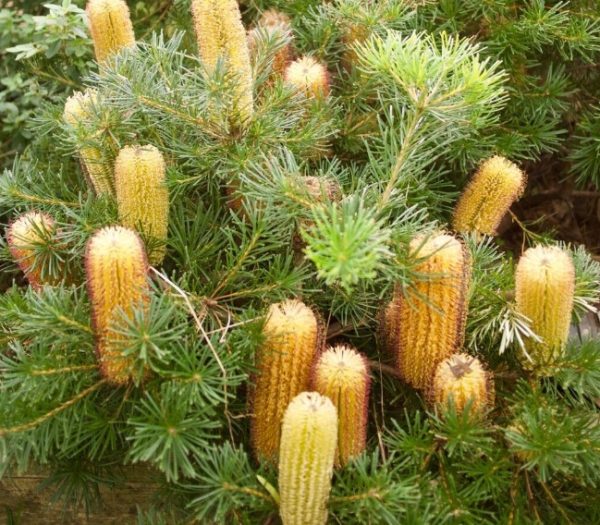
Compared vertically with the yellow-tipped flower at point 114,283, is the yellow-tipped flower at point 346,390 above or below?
below

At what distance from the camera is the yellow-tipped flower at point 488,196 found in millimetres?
1114

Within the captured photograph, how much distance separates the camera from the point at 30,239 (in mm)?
1003

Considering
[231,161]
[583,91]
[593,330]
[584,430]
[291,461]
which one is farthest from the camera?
[583,91]

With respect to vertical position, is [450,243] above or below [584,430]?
above

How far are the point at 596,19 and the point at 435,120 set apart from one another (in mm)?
541

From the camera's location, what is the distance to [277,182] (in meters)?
0.91

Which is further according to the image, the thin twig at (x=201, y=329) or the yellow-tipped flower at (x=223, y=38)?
the yellow-tipped flower at (x=223, y=38)

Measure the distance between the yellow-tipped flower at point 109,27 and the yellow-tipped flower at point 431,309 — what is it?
0.50 metres

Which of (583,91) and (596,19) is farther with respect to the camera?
(583,91)

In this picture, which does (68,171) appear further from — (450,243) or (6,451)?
(450,243)

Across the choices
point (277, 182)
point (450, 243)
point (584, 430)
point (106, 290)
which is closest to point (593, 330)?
point (584, 430)

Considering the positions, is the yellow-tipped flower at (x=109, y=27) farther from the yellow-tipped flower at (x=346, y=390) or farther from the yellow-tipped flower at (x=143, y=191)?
the yellow-tipped flower at (x=346, y=390)

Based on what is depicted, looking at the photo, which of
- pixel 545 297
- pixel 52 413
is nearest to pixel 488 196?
pixel 545 297

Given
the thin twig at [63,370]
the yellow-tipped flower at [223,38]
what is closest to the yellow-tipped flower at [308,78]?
the yellow-tipped flower at [223,38]
